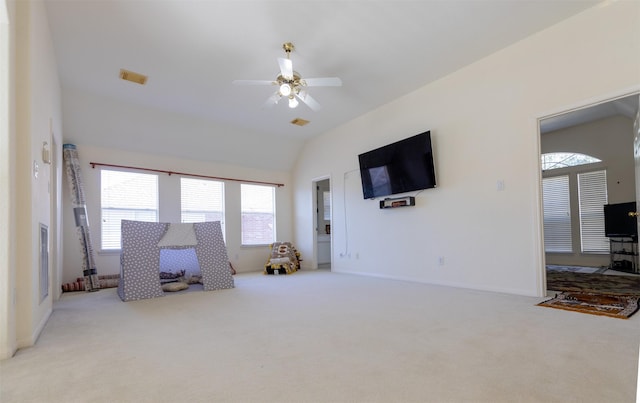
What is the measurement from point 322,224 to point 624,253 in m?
6.35

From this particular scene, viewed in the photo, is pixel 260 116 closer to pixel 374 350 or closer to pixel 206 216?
pixel 206 216

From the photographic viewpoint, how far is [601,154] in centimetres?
706

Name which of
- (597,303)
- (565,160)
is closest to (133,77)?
(597,303)

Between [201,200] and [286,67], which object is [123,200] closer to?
[201,200]

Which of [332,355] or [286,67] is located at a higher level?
[286,67]

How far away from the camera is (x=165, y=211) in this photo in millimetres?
6539

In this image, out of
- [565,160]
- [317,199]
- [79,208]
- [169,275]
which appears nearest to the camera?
[79,208]

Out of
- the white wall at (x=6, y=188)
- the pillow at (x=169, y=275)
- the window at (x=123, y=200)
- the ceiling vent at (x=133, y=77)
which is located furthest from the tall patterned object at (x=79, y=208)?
the white wall at (x=6, y=188)

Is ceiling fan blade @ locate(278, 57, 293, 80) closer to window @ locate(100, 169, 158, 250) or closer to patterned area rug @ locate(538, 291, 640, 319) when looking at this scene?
patterned area rug @ locate(538, 291, 640, 319)

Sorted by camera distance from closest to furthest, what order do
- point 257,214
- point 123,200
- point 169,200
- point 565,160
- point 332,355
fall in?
point 332,355 < point 123,200 < point 169,200 < point 565,160 < point 257,214

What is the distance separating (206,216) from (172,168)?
1247 millimetres

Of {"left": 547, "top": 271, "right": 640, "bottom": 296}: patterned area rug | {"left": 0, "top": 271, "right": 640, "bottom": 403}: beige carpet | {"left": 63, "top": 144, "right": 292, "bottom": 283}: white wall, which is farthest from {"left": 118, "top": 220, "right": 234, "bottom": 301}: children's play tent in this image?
{"left": 547, "top": 271, "right": 640, "bottom": 296}: patterned area rug

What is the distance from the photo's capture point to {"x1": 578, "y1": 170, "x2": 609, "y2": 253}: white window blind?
7.06 m

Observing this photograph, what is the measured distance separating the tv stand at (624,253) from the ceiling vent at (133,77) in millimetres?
8950
